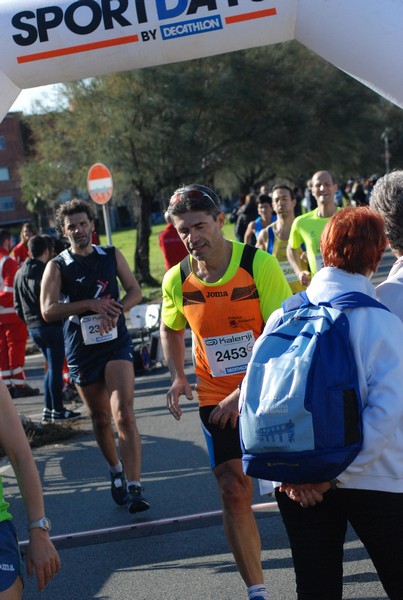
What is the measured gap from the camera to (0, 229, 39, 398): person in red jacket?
12.0 metres

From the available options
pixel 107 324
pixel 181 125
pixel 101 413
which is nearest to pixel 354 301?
pixel 107 324

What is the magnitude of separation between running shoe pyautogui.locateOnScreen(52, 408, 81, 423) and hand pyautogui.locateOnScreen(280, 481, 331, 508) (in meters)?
7.01

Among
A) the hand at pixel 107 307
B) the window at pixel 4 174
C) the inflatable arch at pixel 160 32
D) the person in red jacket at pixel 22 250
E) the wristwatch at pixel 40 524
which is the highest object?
the window at pixel 4 174

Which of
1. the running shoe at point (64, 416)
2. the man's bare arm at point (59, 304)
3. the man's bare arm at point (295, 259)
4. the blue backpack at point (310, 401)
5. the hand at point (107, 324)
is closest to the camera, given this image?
the blue backpack at point (310, 401)

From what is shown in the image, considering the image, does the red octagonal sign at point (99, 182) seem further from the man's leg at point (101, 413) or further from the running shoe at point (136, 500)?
the running shoe at point (136, 500)

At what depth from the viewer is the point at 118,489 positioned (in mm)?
6695

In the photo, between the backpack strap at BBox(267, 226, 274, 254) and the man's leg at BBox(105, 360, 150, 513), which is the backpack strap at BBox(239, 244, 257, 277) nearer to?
the man's leg at BBox(105, 360, 150, 513)

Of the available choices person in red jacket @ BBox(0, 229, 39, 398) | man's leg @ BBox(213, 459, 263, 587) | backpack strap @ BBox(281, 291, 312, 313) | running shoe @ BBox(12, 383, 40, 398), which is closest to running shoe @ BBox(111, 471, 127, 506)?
man's leg @ BBox(213, 459, 263, 587)

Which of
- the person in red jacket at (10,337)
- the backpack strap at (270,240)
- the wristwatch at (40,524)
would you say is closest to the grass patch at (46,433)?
the person in red jacket at (10,337)

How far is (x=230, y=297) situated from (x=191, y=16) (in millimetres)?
2218

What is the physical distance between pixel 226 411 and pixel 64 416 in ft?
19.6

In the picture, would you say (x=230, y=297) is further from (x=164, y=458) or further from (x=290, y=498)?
(x=164, y=458)

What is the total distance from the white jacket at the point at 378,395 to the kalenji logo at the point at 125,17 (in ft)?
10.8

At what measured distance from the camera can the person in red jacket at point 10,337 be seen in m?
12.0
